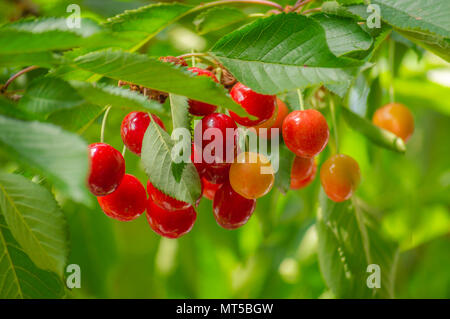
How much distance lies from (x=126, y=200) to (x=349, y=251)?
0.60 meters

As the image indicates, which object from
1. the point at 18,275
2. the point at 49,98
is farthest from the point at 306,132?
the point at 18,275

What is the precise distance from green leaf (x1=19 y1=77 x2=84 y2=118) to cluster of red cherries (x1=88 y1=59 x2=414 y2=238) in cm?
16

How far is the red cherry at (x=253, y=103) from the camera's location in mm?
719

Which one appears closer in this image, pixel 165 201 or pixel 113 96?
pixel 113 96

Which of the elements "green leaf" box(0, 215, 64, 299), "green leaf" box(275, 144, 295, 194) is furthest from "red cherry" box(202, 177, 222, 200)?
"green leaf" box(0, 215, 64, 299)

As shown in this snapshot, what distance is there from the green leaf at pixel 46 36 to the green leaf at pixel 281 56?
225 mm

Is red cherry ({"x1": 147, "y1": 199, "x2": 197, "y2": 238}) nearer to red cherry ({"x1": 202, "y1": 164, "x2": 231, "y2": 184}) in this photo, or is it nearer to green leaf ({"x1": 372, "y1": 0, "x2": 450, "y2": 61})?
red cherry ({"x1": 202, "y1": 164, "x2": 231, "y2": 184})

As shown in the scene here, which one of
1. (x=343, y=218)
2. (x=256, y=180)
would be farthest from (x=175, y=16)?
(x=343, y=218)

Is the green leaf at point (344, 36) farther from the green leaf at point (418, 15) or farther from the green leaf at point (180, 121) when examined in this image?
the green leaf at point (180, 121)

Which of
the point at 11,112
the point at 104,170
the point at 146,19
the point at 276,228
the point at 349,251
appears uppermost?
the point at 146,19

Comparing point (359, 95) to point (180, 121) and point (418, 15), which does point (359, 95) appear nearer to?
point (418, 15)

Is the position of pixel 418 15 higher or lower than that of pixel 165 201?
higher

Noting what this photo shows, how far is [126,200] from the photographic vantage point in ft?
2.57

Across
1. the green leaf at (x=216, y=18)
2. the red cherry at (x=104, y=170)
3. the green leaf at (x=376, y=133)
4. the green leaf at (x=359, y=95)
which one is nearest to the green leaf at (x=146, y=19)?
the green leaf at (x=216, y=18)
